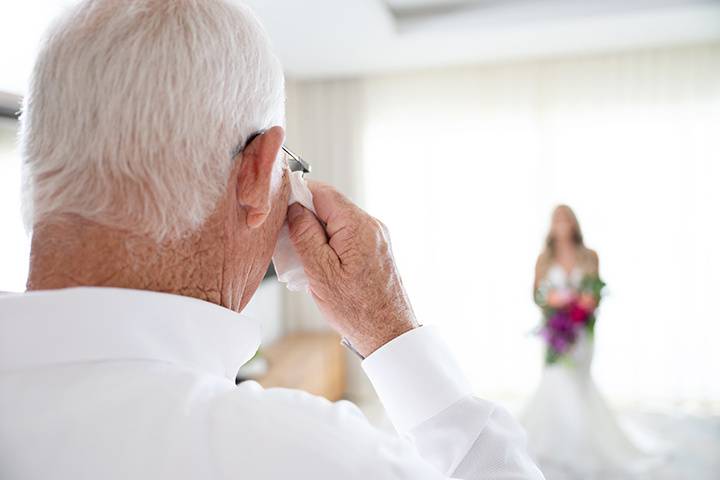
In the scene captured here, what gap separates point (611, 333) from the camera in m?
4.59

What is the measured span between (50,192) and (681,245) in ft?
15.6

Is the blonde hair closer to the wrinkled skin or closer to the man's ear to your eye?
the wrinkled skin

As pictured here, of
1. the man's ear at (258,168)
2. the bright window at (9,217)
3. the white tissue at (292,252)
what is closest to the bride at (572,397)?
the bright window at (9,217)

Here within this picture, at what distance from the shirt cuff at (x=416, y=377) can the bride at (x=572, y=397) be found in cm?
319

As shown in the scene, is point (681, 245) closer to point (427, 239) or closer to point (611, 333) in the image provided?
point (611, 333)

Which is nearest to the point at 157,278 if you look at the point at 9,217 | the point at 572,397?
the point at 9,217

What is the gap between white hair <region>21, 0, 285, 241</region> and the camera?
21.8 inches

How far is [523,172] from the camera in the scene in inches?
184

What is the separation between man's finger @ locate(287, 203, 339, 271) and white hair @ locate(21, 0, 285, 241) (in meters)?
0.22

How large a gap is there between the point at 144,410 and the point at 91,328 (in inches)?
3.6

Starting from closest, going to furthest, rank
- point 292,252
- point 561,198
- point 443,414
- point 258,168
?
point 258,168
point 443,414
point 292,252
point 561,198

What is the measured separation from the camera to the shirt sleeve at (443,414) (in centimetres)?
69

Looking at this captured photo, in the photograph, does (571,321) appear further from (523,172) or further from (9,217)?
(9,217)

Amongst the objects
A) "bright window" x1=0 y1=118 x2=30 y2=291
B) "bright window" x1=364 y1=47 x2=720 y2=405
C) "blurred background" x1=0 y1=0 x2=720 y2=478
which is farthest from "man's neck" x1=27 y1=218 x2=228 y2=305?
"bright window" x1=364 y1=47 x2=720 y2=405
